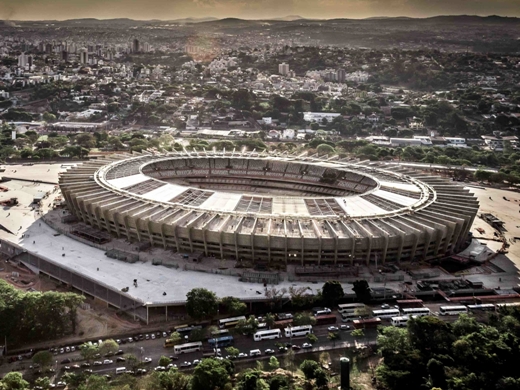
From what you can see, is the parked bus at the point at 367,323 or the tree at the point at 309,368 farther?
the parked bus at the point at 367,323

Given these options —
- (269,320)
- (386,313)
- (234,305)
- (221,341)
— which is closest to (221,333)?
(221,341)

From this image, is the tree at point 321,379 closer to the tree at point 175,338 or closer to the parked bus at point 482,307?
the tree at point 175,338

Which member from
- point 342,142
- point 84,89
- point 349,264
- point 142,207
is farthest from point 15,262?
point 84,89

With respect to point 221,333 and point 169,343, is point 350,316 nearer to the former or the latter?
point 221,333

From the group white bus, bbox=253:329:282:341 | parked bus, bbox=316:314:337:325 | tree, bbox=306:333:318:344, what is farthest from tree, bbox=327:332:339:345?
white bus, bbox=253:329:282:341

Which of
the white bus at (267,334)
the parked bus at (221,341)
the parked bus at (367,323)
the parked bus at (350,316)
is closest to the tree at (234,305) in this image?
the white bus at (267,334)

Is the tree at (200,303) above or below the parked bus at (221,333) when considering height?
above

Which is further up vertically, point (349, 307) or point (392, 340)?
point (392, 340)

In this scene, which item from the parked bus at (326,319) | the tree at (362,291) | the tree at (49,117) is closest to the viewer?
the parked bus at (326,319)
